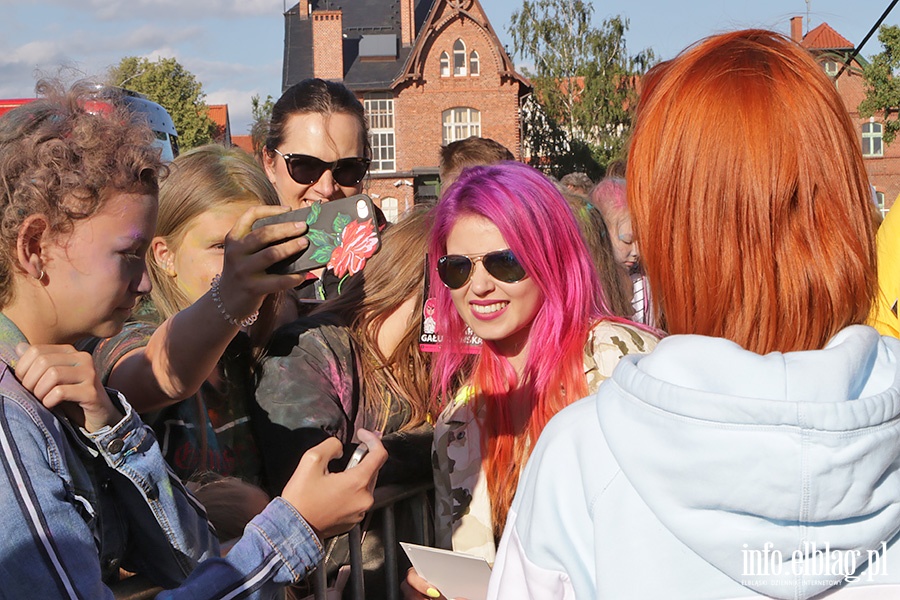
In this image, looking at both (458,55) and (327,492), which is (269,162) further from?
(458,55)

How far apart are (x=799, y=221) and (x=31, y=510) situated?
1269mm

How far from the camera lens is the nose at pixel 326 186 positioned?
3.62m

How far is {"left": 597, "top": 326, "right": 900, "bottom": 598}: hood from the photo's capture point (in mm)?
1208

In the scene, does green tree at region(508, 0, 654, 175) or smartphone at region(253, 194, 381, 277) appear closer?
smartphone at region(253, 194, 381, 277)

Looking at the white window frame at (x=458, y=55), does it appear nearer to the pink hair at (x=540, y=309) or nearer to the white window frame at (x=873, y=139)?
the white window frame at (x=873, y=139)

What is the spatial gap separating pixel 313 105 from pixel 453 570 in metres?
2.14

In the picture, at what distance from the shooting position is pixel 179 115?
3975cm

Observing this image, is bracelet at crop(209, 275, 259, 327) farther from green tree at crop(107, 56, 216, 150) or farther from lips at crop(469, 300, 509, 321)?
green tree at crop(107, 56, 216, 150)

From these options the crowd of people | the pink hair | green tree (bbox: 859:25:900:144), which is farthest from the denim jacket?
green tree (bbox: 859:25:900:144)

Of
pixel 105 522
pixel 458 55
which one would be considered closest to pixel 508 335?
pixel 105 522

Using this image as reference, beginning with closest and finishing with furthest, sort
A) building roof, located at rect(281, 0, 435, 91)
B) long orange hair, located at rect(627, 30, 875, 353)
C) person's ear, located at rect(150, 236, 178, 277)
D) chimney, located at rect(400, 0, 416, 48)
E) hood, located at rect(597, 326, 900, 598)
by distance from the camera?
hood, located at rect(597, 326, 900, 598), long orange hair, located at rect(627, 30, 875, 353), person's ear, located at rect(150, 236, 178, 277), building roof, located at rect(281, 0, 435, 91), chimney, located at rect(400, 0, 416, 48)

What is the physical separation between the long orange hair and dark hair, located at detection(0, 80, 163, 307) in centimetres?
103

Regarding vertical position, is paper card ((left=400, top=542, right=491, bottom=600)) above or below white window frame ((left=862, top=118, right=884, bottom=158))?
below

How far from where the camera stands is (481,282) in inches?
112
